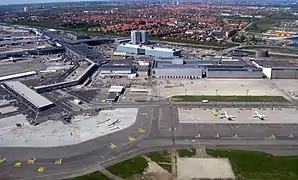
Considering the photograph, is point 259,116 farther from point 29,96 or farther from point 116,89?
point 29,96

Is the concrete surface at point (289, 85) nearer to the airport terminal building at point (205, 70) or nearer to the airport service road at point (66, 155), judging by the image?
the airport terminal building at point (205, 70)

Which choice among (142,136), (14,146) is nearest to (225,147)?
(142,136)

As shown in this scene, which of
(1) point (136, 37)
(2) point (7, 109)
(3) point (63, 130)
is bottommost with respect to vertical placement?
(3) point (63, 130)

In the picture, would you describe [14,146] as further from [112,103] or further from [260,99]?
[260,99]

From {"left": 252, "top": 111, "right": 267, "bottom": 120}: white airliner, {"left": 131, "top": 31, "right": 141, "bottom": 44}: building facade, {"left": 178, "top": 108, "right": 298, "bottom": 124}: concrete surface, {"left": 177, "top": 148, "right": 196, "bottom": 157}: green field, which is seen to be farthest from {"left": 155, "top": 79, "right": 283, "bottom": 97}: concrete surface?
{"left": 131, "top": 31, "right": 141, "bottom": 44}: building facade

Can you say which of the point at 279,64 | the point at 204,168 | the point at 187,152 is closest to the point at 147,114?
the point at 187,152

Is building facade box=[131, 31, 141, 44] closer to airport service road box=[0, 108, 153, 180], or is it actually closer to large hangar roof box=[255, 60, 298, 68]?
large hangar roof box=[255, 60, 298, 68]

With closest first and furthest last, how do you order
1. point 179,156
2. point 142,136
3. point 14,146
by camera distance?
point 179,156 → point 14,146 → point 142,136
